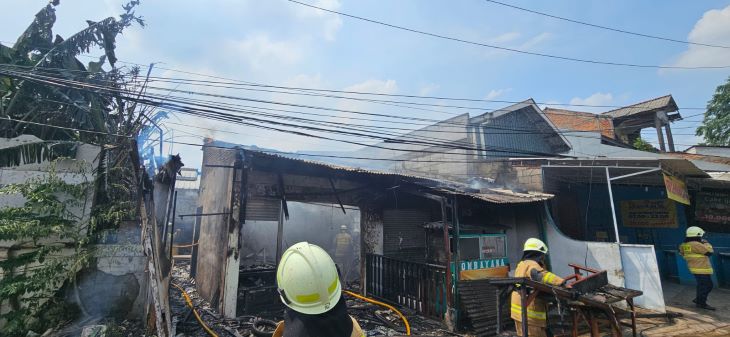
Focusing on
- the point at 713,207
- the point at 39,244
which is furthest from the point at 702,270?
the point at 39,244

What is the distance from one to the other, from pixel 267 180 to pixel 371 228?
346 centimetres

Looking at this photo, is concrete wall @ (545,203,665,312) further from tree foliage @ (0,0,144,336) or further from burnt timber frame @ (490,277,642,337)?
tree foliage @ (0,0,144,336)

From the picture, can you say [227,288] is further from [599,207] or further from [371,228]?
[599,207]

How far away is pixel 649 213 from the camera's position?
1342 cm

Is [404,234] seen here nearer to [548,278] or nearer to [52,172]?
[548,278]

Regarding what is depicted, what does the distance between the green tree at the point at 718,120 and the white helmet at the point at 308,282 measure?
105ft

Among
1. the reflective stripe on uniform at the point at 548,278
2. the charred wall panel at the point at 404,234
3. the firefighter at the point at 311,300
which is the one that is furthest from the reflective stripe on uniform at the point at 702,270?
the firefighter at the point at 311,300

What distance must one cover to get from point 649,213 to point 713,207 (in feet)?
6.33

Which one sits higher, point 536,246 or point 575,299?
point 536,246

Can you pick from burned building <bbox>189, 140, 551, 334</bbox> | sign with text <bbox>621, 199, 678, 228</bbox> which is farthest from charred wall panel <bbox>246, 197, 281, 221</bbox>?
sign with text <bbox>621, 199, 678, 228</bbox>

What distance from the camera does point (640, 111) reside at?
2003 centimetres

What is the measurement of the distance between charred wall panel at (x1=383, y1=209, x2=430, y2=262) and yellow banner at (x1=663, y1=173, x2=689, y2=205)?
655 centimetres

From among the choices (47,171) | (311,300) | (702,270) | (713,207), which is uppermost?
(47,171)

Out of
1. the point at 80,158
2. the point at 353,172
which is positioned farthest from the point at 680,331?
the point at 80,158
